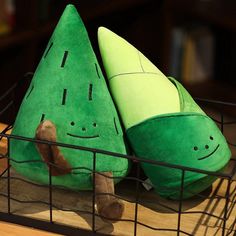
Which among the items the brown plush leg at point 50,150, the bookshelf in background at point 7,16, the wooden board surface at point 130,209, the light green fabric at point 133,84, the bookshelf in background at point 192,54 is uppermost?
the light green fabric at point 133,84

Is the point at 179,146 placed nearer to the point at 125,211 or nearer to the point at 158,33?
the point at 125,211

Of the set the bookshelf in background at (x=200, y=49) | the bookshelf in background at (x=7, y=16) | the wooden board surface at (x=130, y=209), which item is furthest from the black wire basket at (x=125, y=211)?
the bookshelf in background at (x=200, y=49)

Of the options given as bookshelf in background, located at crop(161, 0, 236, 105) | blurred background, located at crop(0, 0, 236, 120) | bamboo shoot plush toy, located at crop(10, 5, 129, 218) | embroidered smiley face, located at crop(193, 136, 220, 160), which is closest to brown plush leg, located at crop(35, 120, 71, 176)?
bamboo shoot plush toy, located at crop(10, 5, 129, 218)

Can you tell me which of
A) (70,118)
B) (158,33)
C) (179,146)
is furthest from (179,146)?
(158,33)

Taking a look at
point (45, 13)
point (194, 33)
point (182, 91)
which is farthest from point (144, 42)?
point (182, 91)

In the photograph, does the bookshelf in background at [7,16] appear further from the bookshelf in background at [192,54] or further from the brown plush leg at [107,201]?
the brown plush leg at [107,201]

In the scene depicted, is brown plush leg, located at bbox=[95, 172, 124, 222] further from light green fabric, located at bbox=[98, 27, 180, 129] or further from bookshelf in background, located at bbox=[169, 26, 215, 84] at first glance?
bookshelf in background, located at bbox=[169, 26, 215, 84]

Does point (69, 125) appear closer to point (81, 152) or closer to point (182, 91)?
point (81, 152)
